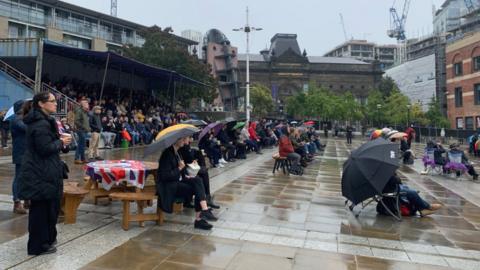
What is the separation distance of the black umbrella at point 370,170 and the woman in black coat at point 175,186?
2.54 m

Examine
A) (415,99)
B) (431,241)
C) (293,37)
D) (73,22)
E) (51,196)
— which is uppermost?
(293,37)

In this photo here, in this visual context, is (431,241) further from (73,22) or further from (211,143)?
(73,22)

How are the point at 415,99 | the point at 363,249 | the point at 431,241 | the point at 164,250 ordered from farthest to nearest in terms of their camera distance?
the point at 415,99 → the point at 431,241 → the point at 363,249 → the point at 164,250

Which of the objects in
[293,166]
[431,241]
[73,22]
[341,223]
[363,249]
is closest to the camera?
[363,249]

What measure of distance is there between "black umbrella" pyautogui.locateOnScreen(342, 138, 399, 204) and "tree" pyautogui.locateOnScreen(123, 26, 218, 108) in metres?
31.5

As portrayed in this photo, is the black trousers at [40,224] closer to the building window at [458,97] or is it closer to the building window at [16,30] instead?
the building window at [16,30]

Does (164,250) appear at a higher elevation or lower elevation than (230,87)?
lower

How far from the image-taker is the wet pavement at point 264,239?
4.79 m

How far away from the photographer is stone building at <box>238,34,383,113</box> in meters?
86.5

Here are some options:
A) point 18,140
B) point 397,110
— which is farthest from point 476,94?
point 18,140

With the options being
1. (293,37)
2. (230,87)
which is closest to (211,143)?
(230,87)

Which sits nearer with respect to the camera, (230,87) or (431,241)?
(431,241)

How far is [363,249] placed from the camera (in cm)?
550

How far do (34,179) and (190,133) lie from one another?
2391 mm
